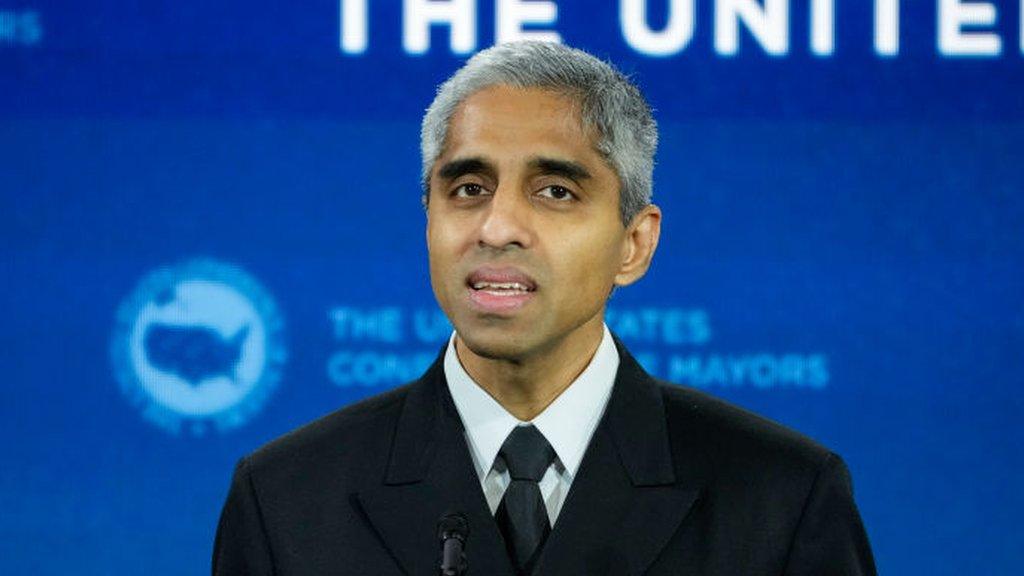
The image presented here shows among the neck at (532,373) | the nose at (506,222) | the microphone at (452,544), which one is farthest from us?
the neck at (532,373)

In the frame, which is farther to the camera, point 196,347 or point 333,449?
point 196,347

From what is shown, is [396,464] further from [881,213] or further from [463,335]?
[881,213]

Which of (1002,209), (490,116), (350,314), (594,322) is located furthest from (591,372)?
(1002,209)

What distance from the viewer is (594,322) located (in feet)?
6.41

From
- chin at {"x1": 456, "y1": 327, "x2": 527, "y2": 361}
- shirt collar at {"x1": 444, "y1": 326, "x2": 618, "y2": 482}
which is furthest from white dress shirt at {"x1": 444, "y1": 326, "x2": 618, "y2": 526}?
chin at {"x1": 456, "y1": 327, "x2": 527, "y2": 361}

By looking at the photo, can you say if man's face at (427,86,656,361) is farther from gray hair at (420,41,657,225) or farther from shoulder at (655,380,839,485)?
shoulder at (655,380,839,485)

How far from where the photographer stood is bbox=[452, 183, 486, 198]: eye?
1867mm

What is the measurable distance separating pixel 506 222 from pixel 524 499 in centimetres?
32

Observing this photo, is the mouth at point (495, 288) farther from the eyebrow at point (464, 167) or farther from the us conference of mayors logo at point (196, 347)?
the us conference of mayors logo at point (196, 347)

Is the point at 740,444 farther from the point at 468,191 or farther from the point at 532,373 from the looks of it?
the point at 468,191

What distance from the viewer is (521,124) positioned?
6.07 feet

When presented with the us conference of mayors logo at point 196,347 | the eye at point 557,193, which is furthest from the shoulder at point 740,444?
the us conference of mayors logo at point 196,347

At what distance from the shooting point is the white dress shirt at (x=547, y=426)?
1.91 meters

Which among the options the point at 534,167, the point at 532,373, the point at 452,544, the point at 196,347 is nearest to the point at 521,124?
the point at 534,167
